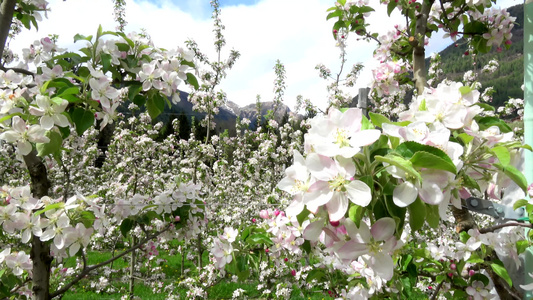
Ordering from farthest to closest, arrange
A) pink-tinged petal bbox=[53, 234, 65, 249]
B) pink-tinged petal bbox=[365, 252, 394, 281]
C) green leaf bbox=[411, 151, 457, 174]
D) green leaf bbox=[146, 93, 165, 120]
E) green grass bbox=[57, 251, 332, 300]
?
green grass bbox=[57, 251, 332, 300] < green leaf bbox=[146, 93, 165, 120] < pink-tinged petal bbox=[53, 234, 65, 249] < pink-tinged petal bbox=[365, 252, 394, 281] < green leaf bbox=[411, 151, 457, 174]

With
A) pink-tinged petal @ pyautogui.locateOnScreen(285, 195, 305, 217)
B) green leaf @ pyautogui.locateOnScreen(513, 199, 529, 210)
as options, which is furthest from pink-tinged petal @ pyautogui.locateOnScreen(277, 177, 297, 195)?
green leaf @ pyautogui.locateOnScreen(513, 199, 529, 210)

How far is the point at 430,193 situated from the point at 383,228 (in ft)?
0.34

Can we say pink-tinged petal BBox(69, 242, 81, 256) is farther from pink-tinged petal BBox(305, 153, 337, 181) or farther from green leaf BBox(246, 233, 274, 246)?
pink-tinged petal BBox(305, 153, 337, 181)

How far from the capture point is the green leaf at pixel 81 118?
142 centimetres

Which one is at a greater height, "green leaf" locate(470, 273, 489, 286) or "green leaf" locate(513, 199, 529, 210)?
"green leaf" locate(513, 199, 529, 210)

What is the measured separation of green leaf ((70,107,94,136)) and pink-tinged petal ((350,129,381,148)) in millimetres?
1137

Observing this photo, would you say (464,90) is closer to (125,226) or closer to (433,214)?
(433,214)

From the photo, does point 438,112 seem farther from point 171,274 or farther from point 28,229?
point 171,274

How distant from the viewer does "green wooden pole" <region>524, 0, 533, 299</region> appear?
4.30 ft

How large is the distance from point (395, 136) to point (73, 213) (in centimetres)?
130

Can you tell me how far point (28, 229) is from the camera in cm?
152

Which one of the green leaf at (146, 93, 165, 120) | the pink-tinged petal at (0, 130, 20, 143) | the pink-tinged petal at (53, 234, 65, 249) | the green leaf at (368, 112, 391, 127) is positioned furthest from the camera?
the green leaf at (146, 93, 165, 120)

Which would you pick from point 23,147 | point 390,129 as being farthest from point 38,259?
point 390,129

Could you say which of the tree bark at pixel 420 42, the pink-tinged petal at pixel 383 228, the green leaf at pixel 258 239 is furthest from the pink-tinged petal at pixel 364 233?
the tree bark at pixel 420 42
